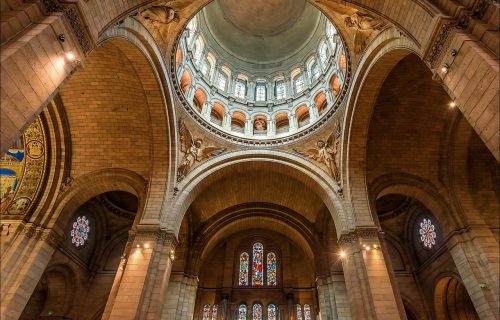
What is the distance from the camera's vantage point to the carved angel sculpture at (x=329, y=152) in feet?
47.1

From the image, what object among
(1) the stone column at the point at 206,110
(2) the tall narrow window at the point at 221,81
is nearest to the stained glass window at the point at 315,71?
(2) the tall narrow window at the point at 221,81

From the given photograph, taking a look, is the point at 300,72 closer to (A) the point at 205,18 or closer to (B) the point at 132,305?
(A) the point at 205,18

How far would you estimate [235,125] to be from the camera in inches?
710

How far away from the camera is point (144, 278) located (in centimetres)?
1053

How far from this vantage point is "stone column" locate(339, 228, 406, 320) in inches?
393

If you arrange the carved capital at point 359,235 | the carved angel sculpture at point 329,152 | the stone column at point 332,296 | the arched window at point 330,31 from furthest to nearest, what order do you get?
the arched window at point 330,31 < the stone column at point 332,296 < the carved angel sculpture at point 329,152 < the carved capital at point 359,235

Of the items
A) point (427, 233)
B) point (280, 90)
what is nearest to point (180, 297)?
point (280, 90)

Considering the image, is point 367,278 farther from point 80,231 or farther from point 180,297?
point 80,231

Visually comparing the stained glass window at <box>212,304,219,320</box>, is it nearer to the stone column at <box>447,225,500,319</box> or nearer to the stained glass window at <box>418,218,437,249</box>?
the stained glass window at <box>418,218,437,249</box>

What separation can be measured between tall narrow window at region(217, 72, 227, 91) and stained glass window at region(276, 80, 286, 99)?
11.8 ft

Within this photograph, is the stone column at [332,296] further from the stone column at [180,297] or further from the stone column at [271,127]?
the stone column at [271,127]

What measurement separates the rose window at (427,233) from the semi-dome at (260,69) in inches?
357

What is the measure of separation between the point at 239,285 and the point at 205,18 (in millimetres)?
17840

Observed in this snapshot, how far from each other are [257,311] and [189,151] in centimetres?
1145
